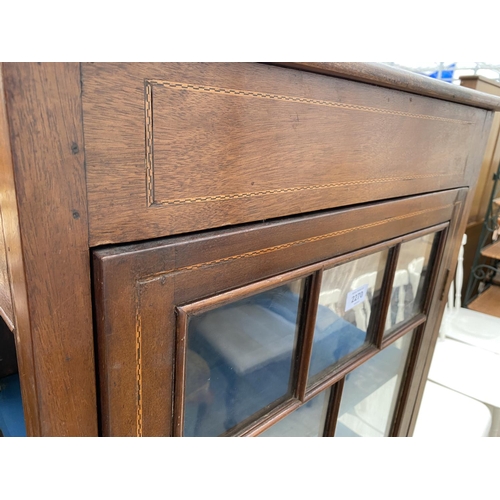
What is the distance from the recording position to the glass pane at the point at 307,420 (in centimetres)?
57

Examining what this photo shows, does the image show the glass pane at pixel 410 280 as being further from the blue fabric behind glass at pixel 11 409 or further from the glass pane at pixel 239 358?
the blue fabric behind glass at pixel 11 409

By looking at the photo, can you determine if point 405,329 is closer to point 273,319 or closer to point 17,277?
point 273,319

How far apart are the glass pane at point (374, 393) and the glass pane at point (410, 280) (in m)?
0.07

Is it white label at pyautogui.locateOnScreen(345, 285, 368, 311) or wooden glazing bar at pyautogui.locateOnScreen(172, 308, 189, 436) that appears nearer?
wooden glazing bar at pyautogui.locateOnScreen(172, 308, 189, 436)

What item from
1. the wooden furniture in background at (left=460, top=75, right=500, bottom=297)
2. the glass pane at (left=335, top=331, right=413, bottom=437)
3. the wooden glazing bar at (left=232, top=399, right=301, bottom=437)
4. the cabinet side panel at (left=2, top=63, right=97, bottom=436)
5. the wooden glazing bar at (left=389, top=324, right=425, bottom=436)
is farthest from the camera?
the wooden furniture in background at (left=460, top=75, right=500, bottom=297)

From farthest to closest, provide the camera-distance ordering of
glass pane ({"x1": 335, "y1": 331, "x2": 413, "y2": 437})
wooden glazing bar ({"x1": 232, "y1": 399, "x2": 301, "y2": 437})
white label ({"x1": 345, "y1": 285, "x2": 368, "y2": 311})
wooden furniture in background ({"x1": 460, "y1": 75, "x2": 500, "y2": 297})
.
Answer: wooden furniture in background ({"x1": 460, "y1": 75, "x2": 500, "y2": 297}) < glass pane ({"x1": 335, "y1": 331, "x2": 413, "y2": 437}) < white label ({"x1": 345, "y1": 285, "x2": 368, "y2": 311}) < wooden glazing bar ({"x1": 232, "y1": 399, "x2": 301, "y2": 437})

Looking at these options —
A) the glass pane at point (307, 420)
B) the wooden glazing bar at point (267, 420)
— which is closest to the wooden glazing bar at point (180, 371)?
the wooden glazing bar at point (267, 420)

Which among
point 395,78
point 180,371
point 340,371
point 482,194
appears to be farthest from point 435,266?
point 482,194

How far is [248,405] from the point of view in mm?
484

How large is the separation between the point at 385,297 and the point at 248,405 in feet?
0.97

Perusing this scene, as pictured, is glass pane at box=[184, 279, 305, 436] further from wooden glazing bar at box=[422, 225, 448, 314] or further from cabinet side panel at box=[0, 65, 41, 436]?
wooden glazing bar at box=[422, 225, 448, 314]

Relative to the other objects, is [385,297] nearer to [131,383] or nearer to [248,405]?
[248,405]

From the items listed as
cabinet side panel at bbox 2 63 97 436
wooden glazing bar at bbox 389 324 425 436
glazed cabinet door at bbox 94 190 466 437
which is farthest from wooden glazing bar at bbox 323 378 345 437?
cabinet side panel at bbox 2 63 97 436

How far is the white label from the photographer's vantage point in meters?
0.59
